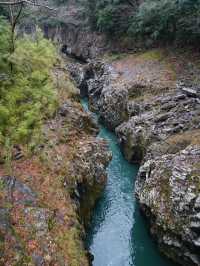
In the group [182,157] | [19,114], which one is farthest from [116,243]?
[19,114]

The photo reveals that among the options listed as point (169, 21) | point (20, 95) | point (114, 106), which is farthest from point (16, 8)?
point (169, 21)

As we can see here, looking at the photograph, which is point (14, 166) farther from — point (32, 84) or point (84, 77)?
point (84, 77)

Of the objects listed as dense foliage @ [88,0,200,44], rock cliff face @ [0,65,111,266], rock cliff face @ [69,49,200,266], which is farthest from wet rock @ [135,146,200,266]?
dense foliage @ [88,0,200,44]

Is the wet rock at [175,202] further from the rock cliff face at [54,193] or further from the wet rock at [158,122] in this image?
the wet rock at [158,122]

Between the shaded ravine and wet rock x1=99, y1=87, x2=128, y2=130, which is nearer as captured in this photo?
the shaded ravine

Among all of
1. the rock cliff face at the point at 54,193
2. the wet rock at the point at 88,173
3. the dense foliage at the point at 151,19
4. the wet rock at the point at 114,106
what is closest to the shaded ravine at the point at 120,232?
the wet rock at the point at 88,173

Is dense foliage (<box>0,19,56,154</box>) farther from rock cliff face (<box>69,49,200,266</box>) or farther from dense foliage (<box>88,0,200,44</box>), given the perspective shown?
dense foliage (<box>88,0,200,44</box>)

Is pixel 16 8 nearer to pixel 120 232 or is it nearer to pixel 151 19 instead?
pixel 151 19
